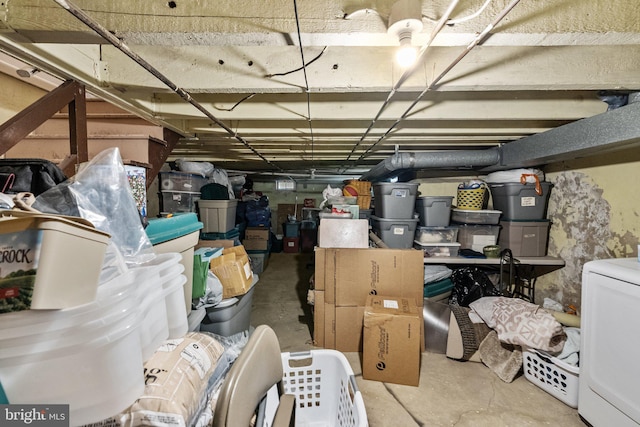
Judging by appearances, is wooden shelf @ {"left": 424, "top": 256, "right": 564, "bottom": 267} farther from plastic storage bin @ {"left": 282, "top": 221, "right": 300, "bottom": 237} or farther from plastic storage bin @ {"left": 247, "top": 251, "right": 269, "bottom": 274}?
plastic storage bin @ {"left": 282, "top": 221, "right": 300, "bottom": 237}

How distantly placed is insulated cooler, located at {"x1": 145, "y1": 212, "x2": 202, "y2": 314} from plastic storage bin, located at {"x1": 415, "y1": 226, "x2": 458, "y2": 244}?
2498 mm

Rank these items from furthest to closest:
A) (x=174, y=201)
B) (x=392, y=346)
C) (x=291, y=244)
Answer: (x=291, y=244) < (x=174, y=201) < (x=392, y=346)

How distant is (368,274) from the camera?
7.53 ft

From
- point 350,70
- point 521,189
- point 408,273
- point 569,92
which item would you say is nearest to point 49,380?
point 350,70

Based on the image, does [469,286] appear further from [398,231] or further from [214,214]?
[214,214]

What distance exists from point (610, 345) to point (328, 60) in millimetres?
2224

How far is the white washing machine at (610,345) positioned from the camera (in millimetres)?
1317

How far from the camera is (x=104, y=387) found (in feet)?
1.90

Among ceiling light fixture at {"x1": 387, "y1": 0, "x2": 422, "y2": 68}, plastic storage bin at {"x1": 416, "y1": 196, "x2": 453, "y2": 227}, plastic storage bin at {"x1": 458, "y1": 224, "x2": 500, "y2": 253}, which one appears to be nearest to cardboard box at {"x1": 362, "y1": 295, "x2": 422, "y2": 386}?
plastic storage bin at {"x1": 416, "y1": 196, "x2": 453, "y2": 227}

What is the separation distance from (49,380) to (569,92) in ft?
9.98

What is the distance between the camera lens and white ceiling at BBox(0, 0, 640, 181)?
93 centimetres

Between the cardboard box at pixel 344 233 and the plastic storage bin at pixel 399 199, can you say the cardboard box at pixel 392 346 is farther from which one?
the plastic storage bin at pixel 399 199

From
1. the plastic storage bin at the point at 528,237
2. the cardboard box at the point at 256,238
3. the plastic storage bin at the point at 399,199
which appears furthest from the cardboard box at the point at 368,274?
the cardboard box at the point at 256,238

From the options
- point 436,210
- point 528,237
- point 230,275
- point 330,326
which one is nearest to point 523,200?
point 528,237
